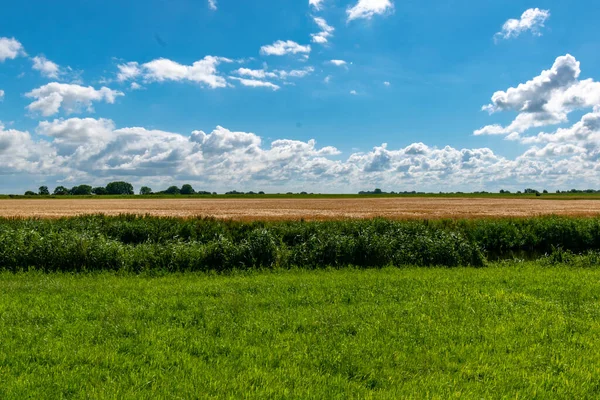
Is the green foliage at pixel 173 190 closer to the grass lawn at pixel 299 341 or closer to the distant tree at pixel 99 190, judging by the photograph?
the distant tree at pixel 99 190

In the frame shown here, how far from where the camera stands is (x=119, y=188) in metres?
A: 164

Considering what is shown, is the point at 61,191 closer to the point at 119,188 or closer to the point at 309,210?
the point at 119,188

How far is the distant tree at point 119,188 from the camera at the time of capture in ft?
533

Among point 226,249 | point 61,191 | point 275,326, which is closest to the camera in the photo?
point 275,326

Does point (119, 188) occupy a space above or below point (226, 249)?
above

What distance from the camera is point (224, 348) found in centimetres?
632

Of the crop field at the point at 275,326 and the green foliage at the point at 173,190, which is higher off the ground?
the green foliage at the point at 173,190

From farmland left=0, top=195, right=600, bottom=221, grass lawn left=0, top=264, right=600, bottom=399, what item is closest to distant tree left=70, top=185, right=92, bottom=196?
farmland left=0, top=195, right=600, bottom=221

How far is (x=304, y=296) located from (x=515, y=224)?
23.1 metres

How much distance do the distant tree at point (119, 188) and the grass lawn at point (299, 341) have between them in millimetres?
166262

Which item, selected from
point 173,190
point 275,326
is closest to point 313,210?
point 275,326

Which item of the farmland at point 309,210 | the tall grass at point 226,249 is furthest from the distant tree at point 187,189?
the tall grass at point 226,249

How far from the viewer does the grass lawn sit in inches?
202

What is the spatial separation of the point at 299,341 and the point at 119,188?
175162mm
